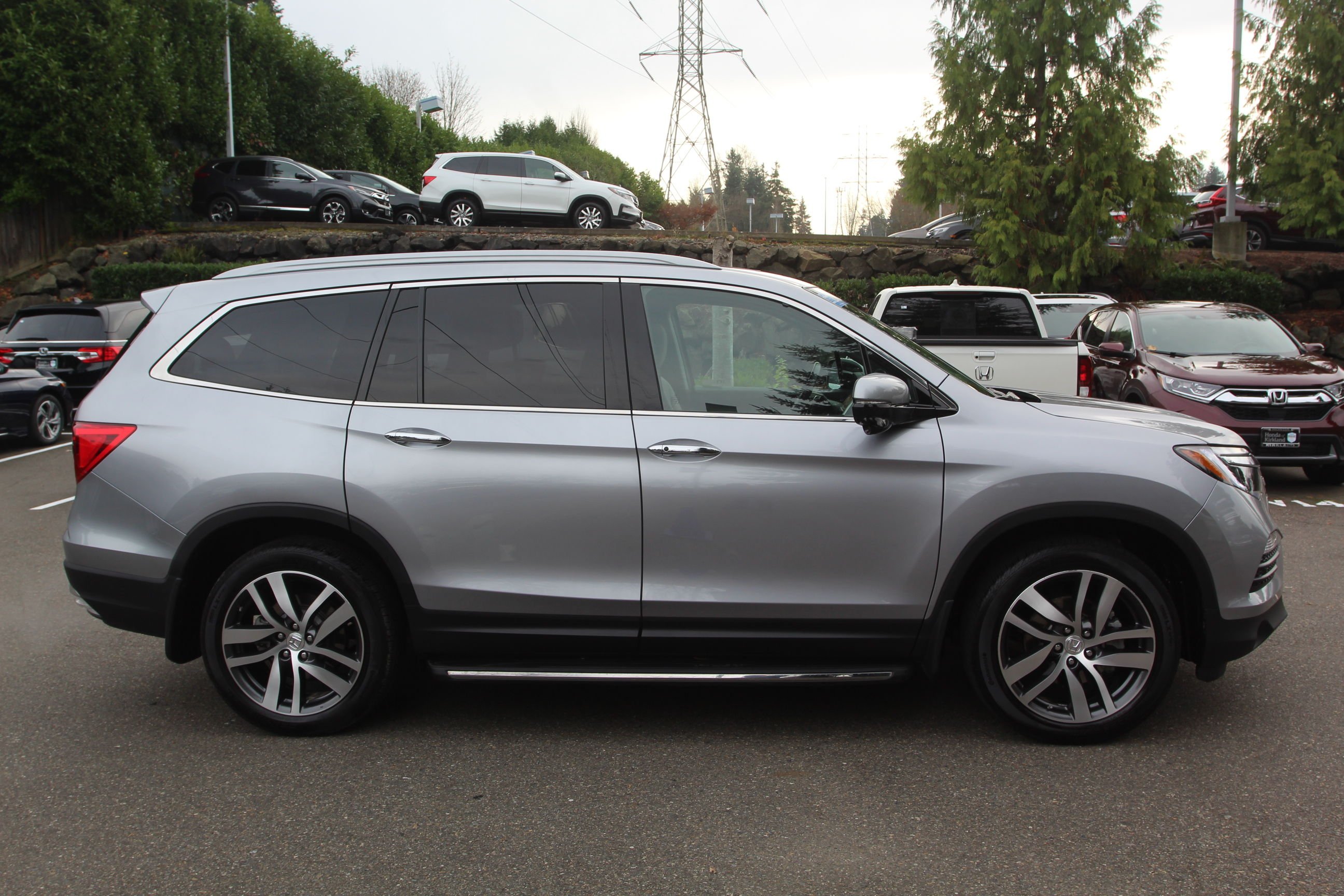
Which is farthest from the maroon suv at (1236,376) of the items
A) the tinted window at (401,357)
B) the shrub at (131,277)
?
the shrub at (131,277)

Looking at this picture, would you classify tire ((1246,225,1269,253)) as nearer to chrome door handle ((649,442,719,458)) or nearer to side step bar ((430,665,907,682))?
side step bar ((430,665,907,682))

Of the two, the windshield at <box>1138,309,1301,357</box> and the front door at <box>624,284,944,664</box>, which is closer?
the front door at <box>624,284,944,664</box>

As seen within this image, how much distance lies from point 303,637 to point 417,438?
36.0 inches

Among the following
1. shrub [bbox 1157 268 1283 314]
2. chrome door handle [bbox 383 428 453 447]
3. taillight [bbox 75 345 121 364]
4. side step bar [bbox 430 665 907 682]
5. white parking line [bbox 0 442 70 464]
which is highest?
shrub [bbox 1157 268 1283 314]

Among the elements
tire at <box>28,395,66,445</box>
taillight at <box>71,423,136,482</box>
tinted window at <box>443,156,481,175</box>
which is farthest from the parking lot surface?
tinted window at <box>443,156,481,175</box>

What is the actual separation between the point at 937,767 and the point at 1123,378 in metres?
7.82

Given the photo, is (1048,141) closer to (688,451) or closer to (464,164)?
(464,164)

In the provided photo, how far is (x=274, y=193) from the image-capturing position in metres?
26.1

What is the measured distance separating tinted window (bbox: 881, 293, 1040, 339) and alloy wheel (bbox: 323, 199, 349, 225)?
19.2 metres

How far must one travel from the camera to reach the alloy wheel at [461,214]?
80.7 ft

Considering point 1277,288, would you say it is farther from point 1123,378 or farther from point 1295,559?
point 1295,559

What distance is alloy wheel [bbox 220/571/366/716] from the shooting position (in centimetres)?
408

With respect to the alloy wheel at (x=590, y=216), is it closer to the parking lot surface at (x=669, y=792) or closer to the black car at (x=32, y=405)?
the black car at (x=32, y=405)

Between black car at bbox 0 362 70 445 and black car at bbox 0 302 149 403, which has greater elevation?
black car at bbox 0 302 149 403
